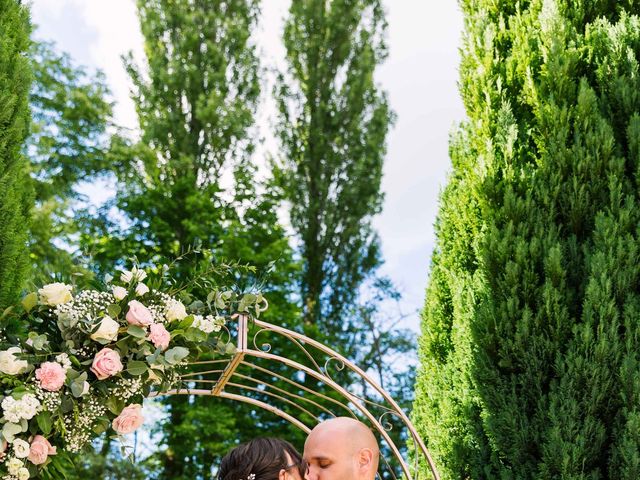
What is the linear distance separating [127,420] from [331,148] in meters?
12.4

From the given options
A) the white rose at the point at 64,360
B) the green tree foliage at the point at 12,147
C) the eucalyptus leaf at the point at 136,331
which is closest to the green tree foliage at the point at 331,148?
the green tree foliage at the point at 12,147

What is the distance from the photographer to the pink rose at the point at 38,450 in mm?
2859

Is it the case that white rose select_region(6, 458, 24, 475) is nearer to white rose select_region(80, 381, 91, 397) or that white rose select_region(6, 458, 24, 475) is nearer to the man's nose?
white rose select_region(80, 381, 91, 397)

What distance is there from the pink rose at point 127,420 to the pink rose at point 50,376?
0.36m

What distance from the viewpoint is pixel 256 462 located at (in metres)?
2.93

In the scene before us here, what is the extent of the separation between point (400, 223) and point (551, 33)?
15224mm

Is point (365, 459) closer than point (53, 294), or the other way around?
point (53, 294)

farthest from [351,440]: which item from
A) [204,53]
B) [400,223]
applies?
[400,223]

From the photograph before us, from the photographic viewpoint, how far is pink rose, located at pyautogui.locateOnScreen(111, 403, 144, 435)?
10.1 feet

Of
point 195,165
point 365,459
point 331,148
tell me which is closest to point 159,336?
point 365,459

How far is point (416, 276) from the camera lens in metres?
16.4

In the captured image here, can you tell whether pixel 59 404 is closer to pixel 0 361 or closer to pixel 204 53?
pixel 0 361

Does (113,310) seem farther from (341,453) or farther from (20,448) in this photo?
(341,453)

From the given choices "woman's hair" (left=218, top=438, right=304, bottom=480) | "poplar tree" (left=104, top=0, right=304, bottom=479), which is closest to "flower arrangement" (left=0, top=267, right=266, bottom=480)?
"woman's hair" (left=218, top=438, right=304, bottom=480)
